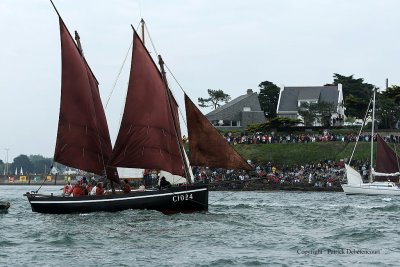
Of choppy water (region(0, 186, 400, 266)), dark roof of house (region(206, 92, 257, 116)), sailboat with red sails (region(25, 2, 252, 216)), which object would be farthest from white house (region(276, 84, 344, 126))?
sailboat with red sails (region(25, 2, 252, 216))

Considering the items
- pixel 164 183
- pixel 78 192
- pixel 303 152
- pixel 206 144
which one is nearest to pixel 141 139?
pixel 164 183

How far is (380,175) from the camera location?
10288 centimetres

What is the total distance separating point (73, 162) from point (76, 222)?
7.12 m

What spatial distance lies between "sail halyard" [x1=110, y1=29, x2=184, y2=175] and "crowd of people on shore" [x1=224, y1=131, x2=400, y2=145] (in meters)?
69.3

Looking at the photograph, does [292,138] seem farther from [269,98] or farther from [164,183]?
[164,183]

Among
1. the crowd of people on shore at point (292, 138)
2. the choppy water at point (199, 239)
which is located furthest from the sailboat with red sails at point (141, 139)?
the crowd of people on shore at point (292, 138)

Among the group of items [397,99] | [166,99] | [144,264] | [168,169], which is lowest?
[144,264]

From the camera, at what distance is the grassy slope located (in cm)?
12300

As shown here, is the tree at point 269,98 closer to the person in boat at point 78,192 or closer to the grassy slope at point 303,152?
the grassy slope at point 303,152

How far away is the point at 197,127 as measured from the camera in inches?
2229

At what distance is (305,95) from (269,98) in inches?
755

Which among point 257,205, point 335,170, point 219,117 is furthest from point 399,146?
point 257,205

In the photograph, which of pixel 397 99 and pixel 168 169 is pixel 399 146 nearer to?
pixel 397 99

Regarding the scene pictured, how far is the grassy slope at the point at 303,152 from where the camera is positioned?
404ft
